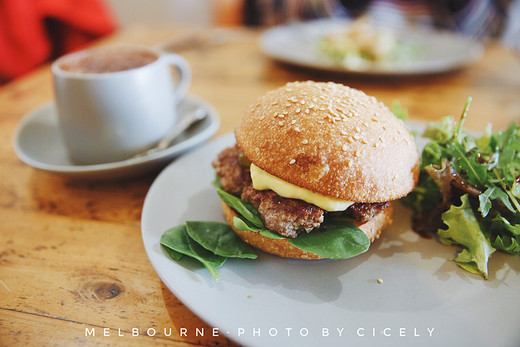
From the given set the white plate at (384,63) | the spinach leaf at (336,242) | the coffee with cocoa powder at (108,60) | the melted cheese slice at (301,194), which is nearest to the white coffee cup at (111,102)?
the coffee with cocoa powder at (108,60)

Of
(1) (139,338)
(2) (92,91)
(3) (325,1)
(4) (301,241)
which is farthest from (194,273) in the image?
(3) (325,1)

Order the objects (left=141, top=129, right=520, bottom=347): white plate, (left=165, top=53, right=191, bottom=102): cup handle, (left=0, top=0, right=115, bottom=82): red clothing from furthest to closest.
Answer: (left=0, top=0, right=115, bottom=82): red clothing → (left=165, top=53, right=191, bottom=102): cup handle → (left=141, top=129, right=520, bottom=347): white plate

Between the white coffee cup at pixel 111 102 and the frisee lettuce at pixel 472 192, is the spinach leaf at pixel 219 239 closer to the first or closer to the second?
the white coffee cup at pixel 111 102

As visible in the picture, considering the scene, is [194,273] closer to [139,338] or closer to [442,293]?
[139,338]

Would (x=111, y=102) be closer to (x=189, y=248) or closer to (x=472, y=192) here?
(x=189, y=248)

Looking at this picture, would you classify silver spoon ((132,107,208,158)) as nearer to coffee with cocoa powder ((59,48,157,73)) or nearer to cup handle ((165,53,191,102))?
cup handle ((165,53,191,102))

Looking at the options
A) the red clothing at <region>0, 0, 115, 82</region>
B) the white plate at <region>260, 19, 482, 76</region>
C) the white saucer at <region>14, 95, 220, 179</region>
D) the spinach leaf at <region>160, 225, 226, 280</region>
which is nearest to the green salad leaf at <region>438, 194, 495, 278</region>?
the spinach leaf at <region>160, 225, 226, 280</region>
